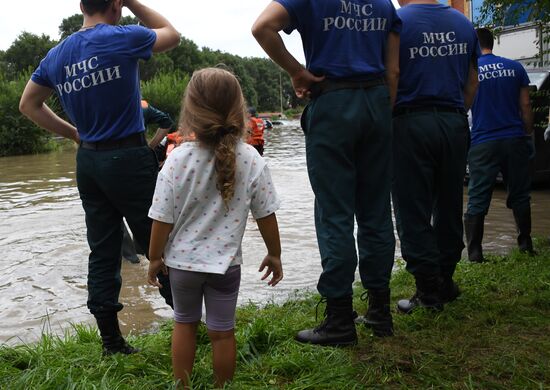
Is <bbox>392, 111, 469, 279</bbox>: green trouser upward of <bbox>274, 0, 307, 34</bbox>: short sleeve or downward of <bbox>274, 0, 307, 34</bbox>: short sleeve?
downward

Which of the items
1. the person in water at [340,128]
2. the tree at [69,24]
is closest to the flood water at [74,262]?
the person in water at [340,128]

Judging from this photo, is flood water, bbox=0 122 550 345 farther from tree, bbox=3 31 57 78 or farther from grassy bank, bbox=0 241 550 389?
tree, bbox=3 31 57 78

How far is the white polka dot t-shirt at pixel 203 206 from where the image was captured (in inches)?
102

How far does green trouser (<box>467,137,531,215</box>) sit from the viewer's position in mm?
5328

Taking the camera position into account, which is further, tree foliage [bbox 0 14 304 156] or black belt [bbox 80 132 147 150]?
tree foliage [bbox 0 14 304 156]

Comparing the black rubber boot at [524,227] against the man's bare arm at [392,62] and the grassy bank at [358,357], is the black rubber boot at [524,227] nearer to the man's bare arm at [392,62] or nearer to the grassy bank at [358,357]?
the grassy bank at [358,357]

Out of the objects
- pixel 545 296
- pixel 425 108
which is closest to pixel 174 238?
pixel 425 108

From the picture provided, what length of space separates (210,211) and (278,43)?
103 cm

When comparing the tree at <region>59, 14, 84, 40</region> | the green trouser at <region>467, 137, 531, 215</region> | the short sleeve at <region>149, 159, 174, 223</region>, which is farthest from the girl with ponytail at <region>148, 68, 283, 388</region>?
the tree at <region>59, 14, 84, 40</region>

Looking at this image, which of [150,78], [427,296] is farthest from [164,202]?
[150,78]

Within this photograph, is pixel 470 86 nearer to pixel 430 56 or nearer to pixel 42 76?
pixel 430 56

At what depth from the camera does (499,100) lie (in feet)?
17.7

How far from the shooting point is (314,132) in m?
3.21

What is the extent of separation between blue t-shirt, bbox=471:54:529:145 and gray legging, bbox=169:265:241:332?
3.49 metres
